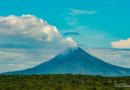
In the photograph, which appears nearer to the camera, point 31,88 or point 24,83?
point 31,88

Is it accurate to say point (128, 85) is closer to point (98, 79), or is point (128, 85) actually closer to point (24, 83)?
point (98, 79)

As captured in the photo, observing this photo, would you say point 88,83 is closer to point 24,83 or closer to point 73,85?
point 73,85

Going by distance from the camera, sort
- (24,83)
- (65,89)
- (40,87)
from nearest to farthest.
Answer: (65,89) → (40,87) → (24,83)

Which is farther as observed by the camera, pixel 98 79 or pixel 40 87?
pixel 98 79

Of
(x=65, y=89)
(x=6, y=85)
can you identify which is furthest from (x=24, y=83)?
(x=65, y=89)

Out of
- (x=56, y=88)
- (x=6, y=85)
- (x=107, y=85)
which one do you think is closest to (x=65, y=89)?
(x=56, y=88)

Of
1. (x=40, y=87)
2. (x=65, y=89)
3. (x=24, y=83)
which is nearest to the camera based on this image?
(x=65, y=89)

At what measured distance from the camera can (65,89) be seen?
6314 inches

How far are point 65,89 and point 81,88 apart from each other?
622 cm

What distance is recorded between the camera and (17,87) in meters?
174

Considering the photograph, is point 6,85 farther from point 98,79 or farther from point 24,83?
point 98,79

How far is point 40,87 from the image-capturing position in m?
172

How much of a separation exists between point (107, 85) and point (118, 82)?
548 centimetres

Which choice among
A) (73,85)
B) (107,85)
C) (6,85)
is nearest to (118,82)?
(107,85)
